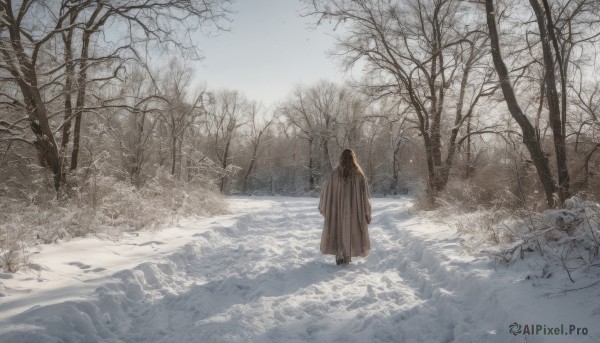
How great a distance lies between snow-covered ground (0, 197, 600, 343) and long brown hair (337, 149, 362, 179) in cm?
165

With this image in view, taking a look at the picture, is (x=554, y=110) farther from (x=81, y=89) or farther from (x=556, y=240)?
(x=81, y=89)

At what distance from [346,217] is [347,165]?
0.95m

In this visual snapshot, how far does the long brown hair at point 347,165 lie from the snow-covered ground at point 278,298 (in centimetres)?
165

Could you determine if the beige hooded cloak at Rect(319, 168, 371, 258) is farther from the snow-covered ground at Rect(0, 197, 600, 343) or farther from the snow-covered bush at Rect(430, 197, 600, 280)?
the snow-covered bush at Rect(430, 197, 600, 280)

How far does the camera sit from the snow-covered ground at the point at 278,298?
3.28m

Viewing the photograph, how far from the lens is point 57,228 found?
20.7ft

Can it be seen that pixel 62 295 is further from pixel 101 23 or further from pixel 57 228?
pixel 101 23

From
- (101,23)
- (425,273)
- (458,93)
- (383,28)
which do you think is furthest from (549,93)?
(101,23)

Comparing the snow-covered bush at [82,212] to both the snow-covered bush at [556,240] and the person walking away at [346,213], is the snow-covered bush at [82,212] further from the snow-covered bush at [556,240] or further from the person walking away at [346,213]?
the snow-covered bush at [556,240]

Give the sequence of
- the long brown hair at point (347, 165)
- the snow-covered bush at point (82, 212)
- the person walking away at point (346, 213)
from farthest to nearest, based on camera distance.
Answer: the long brown hair at point (347, 165)
the person walking away at point (346, 213)
the snow-covered bush at point (82, 212)

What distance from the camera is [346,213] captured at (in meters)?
6.40

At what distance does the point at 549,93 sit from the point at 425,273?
15.3 ft

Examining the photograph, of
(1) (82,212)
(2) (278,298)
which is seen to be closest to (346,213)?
(2) (278,298)

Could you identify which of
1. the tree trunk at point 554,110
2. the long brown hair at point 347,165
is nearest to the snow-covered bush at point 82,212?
the long brown hair at point 347,165
